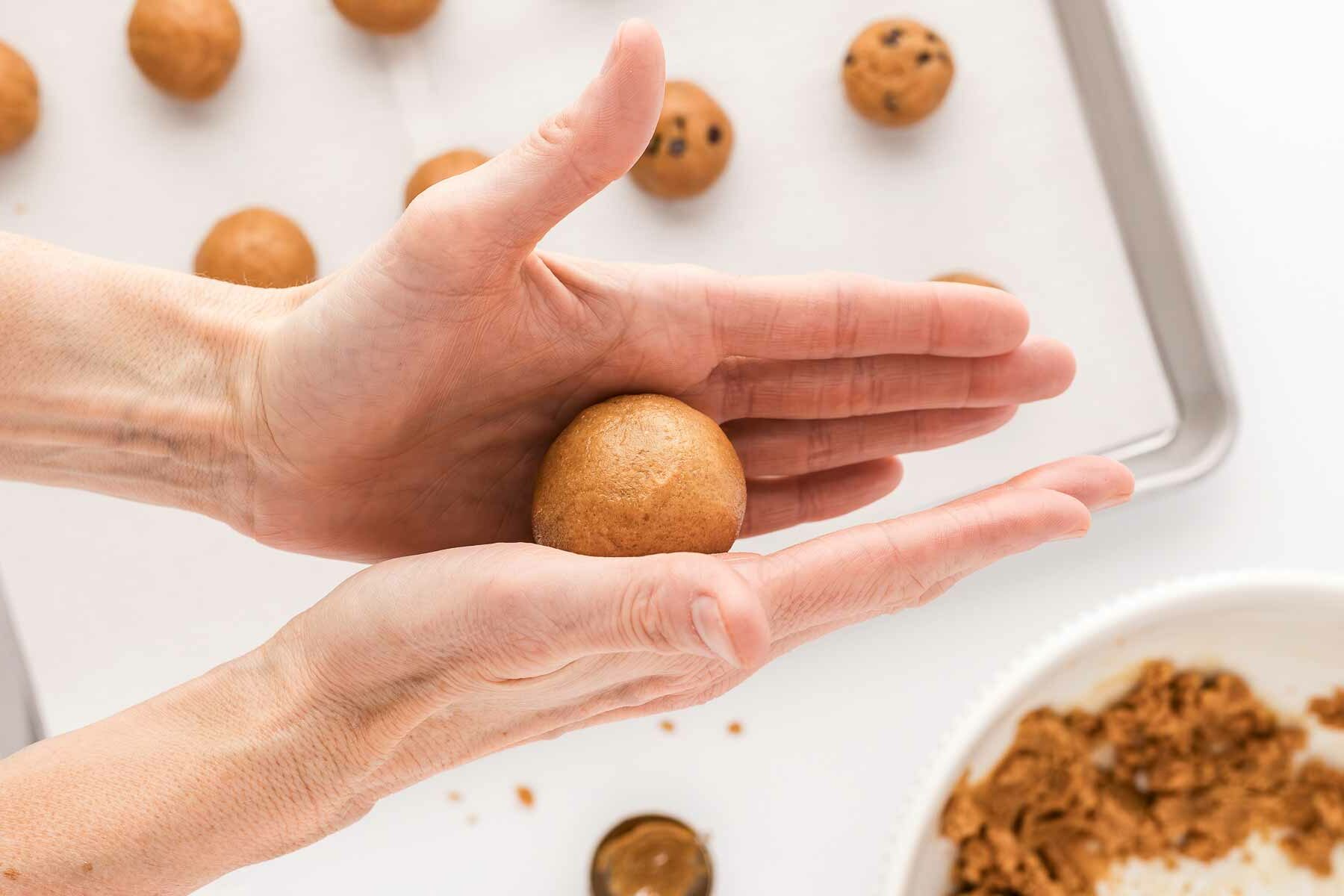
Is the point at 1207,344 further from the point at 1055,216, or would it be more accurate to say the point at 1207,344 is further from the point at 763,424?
the point at 763,424

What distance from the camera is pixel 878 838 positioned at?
1.49 meters

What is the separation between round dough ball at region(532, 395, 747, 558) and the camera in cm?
101

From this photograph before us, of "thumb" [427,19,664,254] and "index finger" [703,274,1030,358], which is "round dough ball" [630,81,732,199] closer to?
"index finger" [703,274,1030,358]

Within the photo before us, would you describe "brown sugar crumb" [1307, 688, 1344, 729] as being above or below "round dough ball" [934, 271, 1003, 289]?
below

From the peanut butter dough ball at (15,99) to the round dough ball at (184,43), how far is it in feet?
0.48

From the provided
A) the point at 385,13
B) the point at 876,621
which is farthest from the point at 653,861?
the point at 385,13

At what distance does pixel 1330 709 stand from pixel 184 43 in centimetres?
175

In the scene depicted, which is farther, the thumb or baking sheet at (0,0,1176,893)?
baking sheet at (0,0,1176,893)

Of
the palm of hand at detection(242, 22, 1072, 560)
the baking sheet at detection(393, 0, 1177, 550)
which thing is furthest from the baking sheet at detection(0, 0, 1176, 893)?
the palm of hand at detection(242, 22, 1072, 560)

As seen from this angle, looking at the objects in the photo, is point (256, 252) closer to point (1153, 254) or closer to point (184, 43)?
point (184, 43)

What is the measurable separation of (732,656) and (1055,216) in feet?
3.73

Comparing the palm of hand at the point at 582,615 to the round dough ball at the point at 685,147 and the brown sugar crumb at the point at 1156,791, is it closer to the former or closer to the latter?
the brown sugar crumb at the point at 1156,791

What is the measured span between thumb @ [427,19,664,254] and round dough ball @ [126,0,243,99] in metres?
0.84

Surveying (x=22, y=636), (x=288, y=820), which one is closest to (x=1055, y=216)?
(x=288, y=820)
